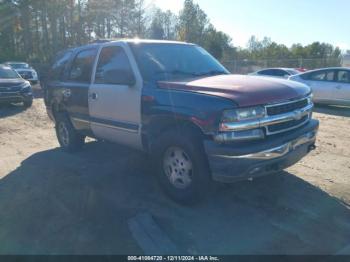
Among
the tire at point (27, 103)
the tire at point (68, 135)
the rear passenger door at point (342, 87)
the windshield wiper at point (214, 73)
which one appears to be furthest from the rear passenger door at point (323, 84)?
the tire at point (27, 103)

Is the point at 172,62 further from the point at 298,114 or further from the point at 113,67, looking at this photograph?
the point at 298,114

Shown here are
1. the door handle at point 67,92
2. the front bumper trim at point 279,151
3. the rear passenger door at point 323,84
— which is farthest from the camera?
the rear passenger door at point 323,84

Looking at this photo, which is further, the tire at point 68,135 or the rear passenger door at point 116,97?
the tire at point 68,135

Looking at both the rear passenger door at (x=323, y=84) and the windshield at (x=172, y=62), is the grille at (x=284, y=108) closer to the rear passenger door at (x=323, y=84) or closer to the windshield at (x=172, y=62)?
the windshield at (x=172, y=62)

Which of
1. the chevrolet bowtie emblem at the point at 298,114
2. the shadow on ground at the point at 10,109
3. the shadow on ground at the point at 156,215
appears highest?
the chevrolet bowtie emblem at the point at 298,114

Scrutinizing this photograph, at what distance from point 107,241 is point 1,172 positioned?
10.2 ft

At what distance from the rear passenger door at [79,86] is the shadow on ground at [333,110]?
334 inches

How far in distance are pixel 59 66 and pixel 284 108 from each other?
4694 millimetres

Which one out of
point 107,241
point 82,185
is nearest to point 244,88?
point 107,241

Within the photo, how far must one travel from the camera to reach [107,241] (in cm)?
346

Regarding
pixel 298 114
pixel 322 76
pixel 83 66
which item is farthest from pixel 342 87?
pixel 83 66

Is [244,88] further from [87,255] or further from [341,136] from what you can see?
[341,136]

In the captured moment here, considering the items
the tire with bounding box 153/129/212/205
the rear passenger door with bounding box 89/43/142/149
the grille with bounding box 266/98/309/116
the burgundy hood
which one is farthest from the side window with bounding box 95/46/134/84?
the grille with bounding box 266/98/309/116

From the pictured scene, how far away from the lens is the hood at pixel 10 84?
40.4 feet
